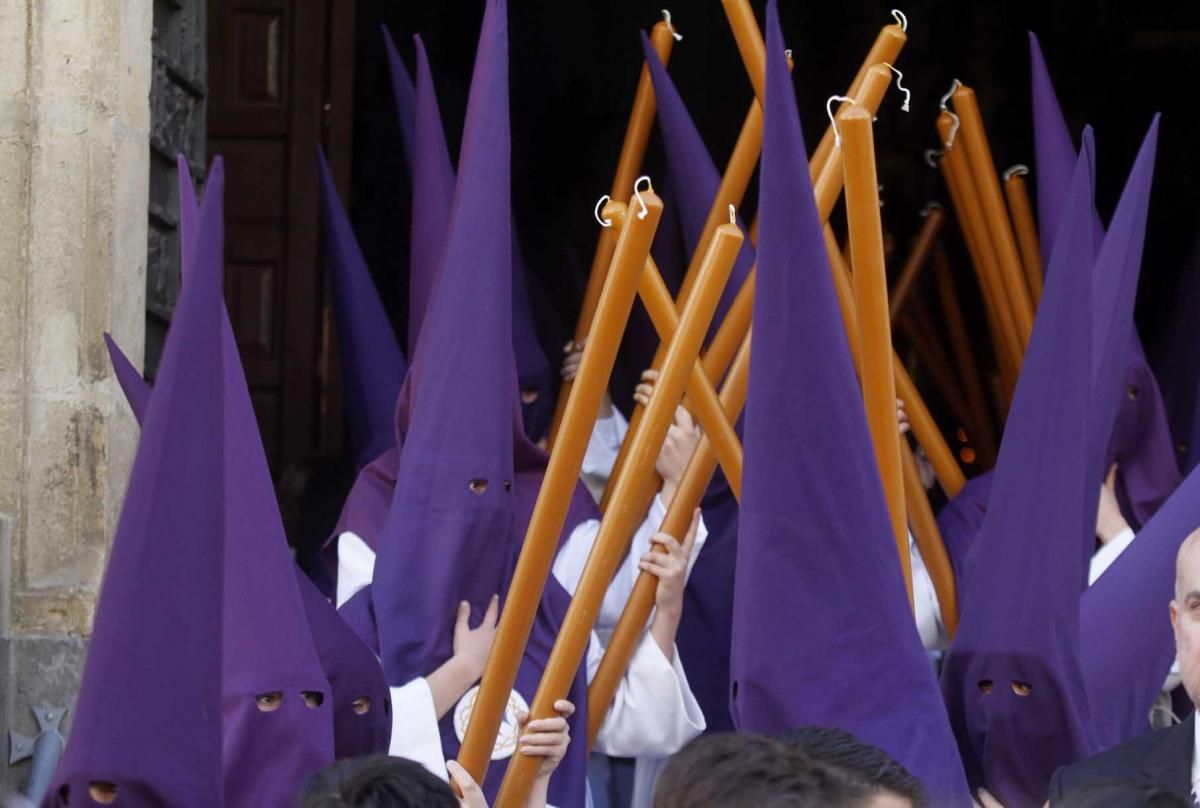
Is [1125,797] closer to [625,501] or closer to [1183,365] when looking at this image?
[625,501]

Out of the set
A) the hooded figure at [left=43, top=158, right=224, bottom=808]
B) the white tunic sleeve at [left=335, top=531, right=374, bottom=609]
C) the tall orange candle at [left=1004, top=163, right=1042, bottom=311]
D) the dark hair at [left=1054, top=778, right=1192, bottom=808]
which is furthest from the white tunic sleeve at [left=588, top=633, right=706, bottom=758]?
the dark hair at [left=1054, top=778, right=1192, bottom=808]

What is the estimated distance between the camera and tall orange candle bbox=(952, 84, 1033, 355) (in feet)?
16.8

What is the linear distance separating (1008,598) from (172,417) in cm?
137

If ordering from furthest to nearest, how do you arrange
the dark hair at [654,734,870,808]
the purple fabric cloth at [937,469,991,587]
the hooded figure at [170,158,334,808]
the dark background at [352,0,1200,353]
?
the dark background at [352,0,1200,353] → the purple fabric cloth at [937,469,991,587] → the hooded figure at [170,158,334,808] → the dark hair at [654,734,870,808]

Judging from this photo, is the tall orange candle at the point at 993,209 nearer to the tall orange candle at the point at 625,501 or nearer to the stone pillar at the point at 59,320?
the tall orange candle at the point at 625,501

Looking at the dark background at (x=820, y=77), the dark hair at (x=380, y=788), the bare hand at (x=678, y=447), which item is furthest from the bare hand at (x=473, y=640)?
the dark background at (x=820, y=77)

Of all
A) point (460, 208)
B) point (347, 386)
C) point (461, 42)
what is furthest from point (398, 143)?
point (460, 208)

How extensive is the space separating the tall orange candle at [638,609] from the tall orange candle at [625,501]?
324mm

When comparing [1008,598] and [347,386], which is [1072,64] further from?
[1008,598]

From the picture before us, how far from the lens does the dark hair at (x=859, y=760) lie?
8.64ft

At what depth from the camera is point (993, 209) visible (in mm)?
5262

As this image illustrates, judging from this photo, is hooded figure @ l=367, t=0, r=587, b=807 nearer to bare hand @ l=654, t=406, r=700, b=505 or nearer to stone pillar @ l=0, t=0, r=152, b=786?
bare hand @ l=654, t=406, r=700, b=505

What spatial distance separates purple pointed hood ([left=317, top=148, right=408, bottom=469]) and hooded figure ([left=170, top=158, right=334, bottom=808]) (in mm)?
A: 1942

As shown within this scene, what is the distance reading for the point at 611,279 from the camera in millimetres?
3906
